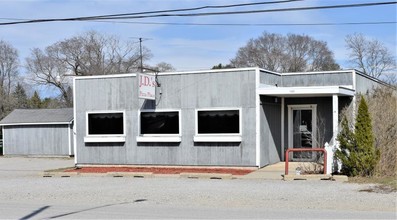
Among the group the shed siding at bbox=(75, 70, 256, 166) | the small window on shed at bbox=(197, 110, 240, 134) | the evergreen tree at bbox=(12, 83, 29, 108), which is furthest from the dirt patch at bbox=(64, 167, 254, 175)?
the evergreen tree at bbox=(12, 83, 29, 108)

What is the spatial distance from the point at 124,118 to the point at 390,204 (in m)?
12.0

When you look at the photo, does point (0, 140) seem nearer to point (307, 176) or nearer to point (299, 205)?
point (307, 176)

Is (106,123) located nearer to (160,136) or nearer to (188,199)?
(160,136)

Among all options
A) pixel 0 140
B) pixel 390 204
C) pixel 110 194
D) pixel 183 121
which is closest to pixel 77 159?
pixel 183 121

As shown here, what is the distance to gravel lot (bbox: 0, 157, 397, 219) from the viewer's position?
9.91 m

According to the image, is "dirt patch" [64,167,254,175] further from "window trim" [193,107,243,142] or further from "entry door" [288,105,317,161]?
"entry door" [288,105,317,161]

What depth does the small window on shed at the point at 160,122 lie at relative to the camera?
64.0 feet

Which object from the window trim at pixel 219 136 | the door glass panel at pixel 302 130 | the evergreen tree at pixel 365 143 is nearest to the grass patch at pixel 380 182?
the evergreen tree at pixel 365 143

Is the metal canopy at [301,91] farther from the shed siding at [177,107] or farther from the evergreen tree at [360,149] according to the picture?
the evergreen tree at [360,149]

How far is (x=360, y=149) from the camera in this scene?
15367mm

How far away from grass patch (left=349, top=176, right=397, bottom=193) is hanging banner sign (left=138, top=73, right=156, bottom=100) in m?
7.83

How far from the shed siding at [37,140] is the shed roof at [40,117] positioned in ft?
1.08

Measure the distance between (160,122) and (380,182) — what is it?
8767 mm

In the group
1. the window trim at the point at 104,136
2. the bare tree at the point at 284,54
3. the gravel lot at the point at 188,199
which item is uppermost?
the bare tree at the point at 284,54
